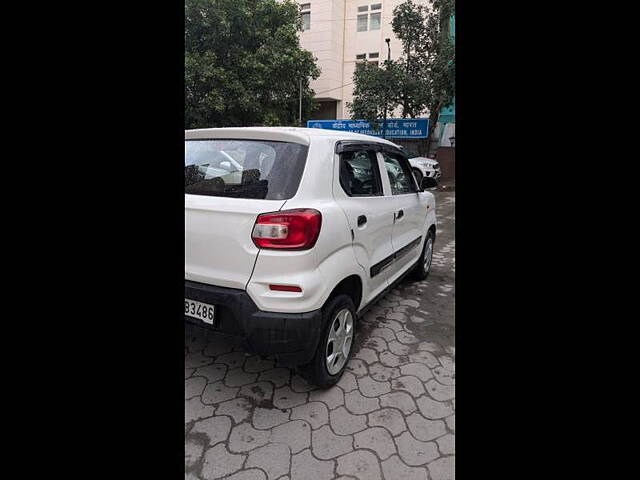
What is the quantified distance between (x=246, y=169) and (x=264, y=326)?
929 mm

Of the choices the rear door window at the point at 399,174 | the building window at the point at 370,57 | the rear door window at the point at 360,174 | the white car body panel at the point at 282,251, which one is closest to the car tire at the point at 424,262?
the rear door window at the point at 399,174

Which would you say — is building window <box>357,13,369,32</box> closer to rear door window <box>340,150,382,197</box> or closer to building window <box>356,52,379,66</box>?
building window <box>356,52,379,66</box>

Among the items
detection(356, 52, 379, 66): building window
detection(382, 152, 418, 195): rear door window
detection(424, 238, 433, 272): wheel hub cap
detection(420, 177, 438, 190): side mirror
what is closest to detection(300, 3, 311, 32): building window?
detection(356, 52, 379, 66): building window

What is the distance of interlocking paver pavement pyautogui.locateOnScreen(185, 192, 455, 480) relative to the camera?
1.84 m

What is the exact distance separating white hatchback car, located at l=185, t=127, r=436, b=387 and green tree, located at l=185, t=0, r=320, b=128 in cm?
1397

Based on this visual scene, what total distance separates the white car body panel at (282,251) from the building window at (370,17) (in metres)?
26.5

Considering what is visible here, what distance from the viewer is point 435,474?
181cm

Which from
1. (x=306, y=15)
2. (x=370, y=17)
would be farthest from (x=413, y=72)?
(x=306, y=15)

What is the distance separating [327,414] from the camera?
7.25ft
